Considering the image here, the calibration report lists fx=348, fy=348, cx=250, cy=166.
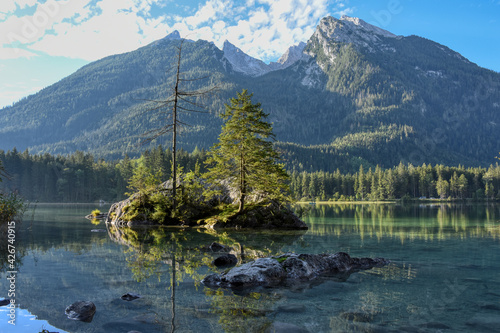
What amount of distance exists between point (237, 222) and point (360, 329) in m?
24.7

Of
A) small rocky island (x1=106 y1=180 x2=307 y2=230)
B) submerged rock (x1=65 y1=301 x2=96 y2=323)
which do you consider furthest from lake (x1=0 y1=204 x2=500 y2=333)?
small rocky island (x1=106 y1=180 x2=307 y2=230)

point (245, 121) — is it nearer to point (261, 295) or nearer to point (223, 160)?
point (223, 160)

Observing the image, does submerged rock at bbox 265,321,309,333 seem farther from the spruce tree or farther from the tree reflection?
the spruce tree

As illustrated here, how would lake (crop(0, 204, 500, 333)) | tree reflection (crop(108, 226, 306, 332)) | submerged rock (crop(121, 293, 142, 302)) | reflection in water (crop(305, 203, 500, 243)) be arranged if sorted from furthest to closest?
reflection in water (crop(305, 203, 500, 243))
submerged rock (crop(121, 293, 142, 302))
tree reflection (crop(108, 226, 306, 332))
lake (crop(0, 204, 500, 333))

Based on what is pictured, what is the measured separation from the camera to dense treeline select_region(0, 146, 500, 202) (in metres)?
131

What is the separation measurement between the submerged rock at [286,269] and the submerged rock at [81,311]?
3.59 metres

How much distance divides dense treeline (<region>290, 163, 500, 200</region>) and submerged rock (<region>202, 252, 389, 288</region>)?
159146 millimetres

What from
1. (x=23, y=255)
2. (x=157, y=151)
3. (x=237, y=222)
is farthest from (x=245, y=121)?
(x=157, y=151)

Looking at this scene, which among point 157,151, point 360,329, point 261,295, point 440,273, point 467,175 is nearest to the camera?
point 360,329

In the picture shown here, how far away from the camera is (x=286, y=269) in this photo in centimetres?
Result: 1229

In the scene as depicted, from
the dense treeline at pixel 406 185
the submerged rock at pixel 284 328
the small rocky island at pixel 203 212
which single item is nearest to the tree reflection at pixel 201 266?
the submerged rock at pixel 284 328

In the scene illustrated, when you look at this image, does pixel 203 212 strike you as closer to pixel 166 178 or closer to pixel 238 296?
pixel 238 296

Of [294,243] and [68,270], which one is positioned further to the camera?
[294,243]

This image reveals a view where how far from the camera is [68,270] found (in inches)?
491
